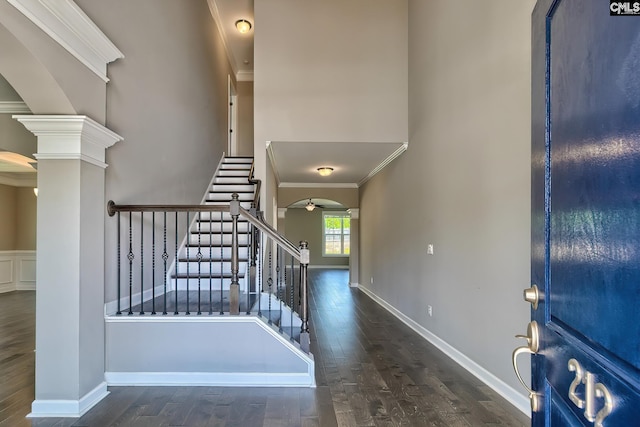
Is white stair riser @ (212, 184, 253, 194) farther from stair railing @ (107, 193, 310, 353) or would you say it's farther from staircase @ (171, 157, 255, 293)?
stair railing @ (107, 193, 310, 353)

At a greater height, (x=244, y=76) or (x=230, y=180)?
(x=244, y=76)

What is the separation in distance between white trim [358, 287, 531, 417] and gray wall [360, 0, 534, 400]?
0.06 meters

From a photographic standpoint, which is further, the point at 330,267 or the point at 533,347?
the point at 330,267

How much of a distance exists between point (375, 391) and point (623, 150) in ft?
9.43

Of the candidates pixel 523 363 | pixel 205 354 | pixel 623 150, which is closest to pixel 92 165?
pixel 205 354

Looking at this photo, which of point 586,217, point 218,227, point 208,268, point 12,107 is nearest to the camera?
point 586,217

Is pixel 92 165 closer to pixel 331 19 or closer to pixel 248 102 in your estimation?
pixel 331 19

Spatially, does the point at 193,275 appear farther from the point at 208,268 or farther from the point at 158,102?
the point at 158,102

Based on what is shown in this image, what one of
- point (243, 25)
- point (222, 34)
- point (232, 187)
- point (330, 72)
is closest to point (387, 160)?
point (330, 72)

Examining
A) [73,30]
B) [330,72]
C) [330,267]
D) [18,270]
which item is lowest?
[330,267]

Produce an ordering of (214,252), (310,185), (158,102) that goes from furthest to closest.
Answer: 1. (310,185)
2. (214,252)
3. (158,102)

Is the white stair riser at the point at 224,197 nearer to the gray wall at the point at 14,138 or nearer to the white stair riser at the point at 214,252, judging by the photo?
the white stair riser at the point at 214,252

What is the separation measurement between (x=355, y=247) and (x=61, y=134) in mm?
7514

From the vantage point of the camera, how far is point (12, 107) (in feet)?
10.7
